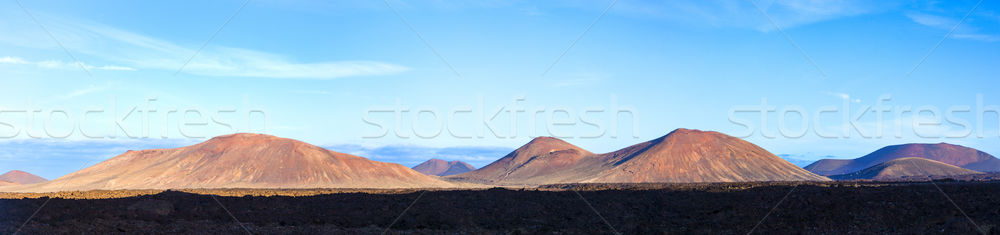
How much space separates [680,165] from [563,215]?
132 meters

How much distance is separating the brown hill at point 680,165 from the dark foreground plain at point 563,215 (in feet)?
372

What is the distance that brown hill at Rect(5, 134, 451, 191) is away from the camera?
436 ft

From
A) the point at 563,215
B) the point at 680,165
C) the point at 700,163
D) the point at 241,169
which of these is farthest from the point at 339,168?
the point at 563,215

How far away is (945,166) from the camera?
186625 millimetres

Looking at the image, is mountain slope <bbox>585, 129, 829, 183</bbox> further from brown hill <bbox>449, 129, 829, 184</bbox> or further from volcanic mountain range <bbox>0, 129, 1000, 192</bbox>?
volcanic mountain range <bbox>0, 129, 1000, 192</bbox>

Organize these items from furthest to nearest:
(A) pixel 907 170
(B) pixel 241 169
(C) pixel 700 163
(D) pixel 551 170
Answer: (D) pixel 551 170, (A) pixel 907 170, (C) pixel 700 163, (B) pixel 241 169

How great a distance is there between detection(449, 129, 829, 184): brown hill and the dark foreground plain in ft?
372

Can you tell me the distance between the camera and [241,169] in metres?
143

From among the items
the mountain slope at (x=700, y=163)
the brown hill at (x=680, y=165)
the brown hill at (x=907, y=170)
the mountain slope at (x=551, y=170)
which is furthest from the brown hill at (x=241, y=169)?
the brown hill at (x=907, y=170)

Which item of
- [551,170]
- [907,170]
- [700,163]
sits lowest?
[551,170]

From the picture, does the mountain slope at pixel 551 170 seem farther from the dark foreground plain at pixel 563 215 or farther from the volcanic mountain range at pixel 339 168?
the dark foreground plain at pixel 563 215

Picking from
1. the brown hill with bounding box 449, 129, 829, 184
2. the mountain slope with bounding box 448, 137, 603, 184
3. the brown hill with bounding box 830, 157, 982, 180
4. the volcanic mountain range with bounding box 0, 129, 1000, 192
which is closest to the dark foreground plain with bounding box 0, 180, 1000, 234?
the volcanic mountain range with bounding box 0, 129, 1000, 192

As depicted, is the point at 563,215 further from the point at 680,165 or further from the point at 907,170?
the point at 907,170

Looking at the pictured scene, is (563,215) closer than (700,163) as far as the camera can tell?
Yes
